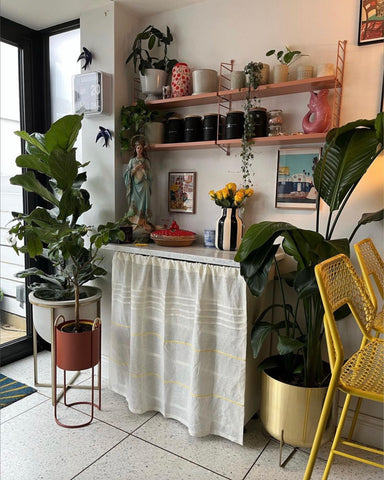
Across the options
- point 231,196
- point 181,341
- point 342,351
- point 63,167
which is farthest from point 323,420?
point 63,167

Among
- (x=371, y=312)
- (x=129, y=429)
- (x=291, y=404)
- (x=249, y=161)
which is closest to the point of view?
(x=371, y=312)

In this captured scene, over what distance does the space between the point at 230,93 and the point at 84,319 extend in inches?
62.4

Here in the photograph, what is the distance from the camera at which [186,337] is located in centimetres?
200

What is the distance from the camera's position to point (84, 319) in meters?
2.32

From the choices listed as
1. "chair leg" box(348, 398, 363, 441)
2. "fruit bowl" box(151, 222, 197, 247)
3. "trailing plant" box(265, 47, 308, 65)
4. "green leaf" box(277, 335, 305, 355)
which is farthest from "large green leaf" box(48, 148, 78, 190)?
"chair leg" box(348, 398, 363, 441)

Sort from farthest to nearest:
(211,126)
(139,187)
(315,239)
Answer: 1. (139,187)
2. (211,126)
3. (315,239)

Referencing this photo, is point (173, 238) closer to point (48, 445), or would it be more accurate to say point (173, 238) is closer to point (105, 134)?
point (105, 134)

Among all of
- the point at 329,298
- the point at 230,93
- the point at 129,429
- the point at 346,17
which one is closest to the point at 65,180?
the point at 230,93

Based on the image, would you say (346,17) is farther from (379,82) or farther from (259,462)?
(259,462)

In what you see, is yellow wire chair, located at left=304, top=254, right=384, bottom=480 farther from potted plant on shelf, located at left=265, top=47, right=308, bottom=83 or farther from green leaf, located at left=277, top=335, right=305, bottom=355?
potted plant on shelf, located at left=265, top=47, right=308, bottom=83

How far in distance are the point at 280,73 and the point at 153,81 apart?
2.61 feet

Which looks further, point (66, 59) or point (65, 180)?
point (66, 59)

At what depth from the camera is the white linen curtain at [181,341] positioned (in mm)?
1863

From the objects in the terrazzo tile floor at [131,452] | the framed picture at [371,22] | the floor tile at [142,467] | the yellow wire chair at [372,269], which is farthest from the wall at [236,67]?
the floor tile at [142,467]
